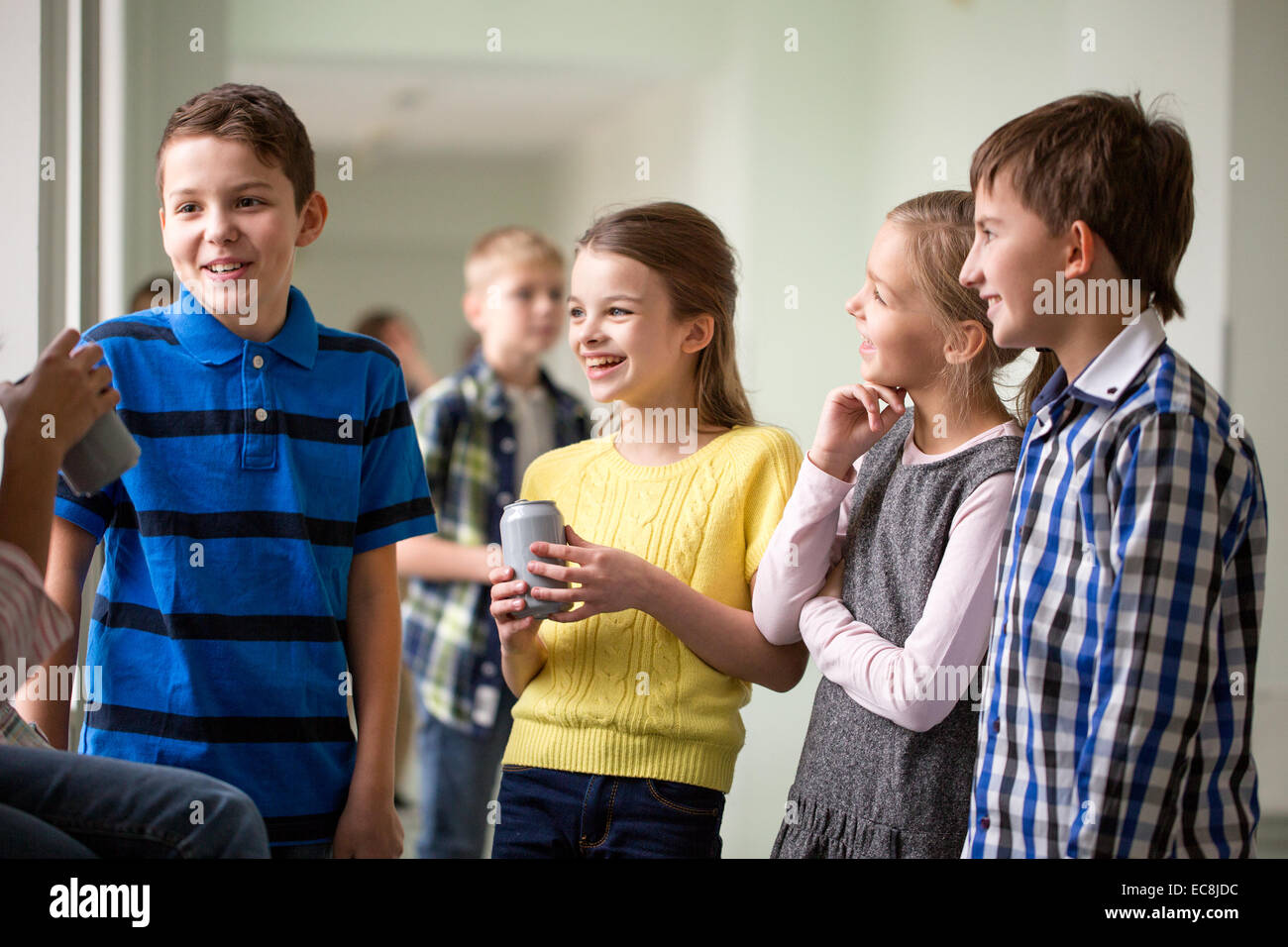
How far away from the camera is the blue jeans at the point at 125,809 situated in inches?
35.4

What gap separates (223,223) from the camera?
107cm

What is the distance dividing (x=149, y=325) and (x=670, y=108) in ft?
8.43

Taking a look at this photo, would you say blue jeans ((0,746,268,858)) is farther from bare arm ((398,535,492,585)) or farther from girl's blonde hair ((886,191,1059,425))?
bare arm ((398,535,492,585))

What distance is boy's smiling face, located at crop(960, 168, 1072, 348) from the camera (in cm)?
96

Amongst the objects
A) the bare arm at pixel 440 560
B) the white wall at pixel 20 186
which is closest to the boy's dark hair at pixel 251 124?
the white wall at pixel 20 186

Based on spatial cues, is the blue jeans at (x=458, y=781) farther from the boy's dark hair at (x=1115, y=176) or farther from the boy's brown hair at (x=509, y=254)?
the boy's dark hair at (x=1115, y=176)

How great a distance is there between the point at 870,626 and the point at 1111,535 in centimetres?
25

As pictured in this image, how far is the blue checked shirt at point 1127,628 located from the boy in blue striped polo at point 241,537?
59 cm

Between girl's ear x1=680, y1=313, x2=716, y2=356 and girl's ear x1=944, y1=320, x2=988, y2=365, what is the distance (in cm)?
26

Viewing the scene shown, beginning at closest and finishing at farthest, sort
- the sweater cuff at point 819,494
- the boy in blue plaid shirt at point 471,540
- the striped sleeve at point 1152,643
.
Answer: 1. the striped sleeve at point 1152,643
2. the sweater cuff at point 819,494
3. the boy in blue plaid shirt at point 471,540

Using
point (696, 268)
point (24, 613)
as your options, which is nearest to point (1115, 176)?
point (696, 268)
